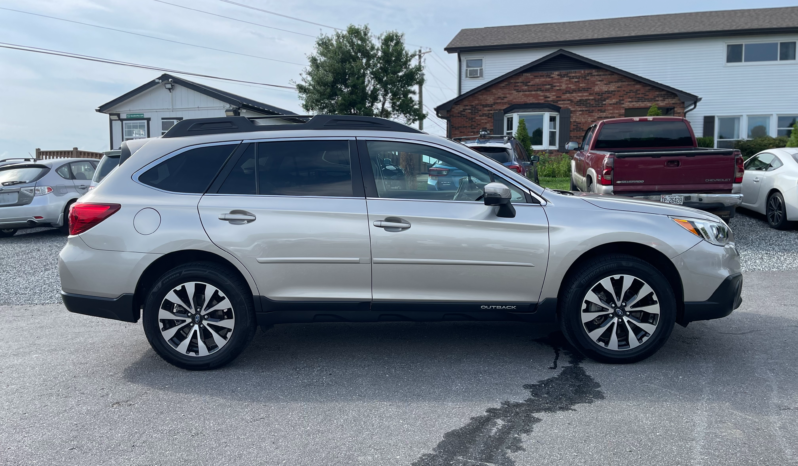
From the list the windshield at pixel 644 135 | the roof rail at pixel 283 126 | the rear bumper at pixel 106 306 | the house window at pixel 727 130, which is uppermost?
the house window at pixel 727 130

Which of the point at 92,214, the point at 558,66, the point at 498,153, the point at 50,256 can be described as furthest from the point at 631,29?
the point at 92,214

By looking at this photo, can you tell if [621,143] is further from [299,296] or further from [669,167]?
[299,296]

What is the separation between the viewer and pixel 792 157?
11.7 m

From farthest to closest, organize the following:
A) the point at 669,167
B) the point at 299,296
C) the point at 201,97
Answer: the point at 201,97
the point at 669,167
the point at 299,296

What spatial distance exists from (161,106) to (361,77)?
36.0ft

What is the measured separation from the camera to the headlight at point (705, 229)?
4.76 metres

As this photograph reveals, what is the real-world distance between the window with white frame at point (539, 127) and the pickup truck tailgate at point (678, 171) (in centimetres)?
1725

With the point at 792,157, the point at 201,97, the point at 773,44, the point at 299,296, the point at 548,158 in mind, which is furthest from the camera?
the point at 201,97

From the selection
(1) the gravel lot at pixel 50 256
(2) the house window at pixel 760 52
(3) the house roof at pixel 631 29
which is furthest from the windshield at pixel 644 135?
(2) the house window at pixel 760 52

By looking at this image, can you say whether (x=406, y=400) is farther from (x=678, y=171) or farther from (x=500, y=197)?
(x=678, y=171)

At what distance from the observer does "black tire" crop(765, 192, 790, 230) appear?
11.4 metres

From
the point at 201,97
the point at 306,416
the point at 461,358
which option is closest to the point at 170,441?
the point at 306,416

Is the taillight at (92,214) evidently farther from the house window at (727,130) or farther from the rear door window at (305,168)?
the house window at (727,130)

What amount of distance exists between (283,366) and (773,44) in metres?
29.8
